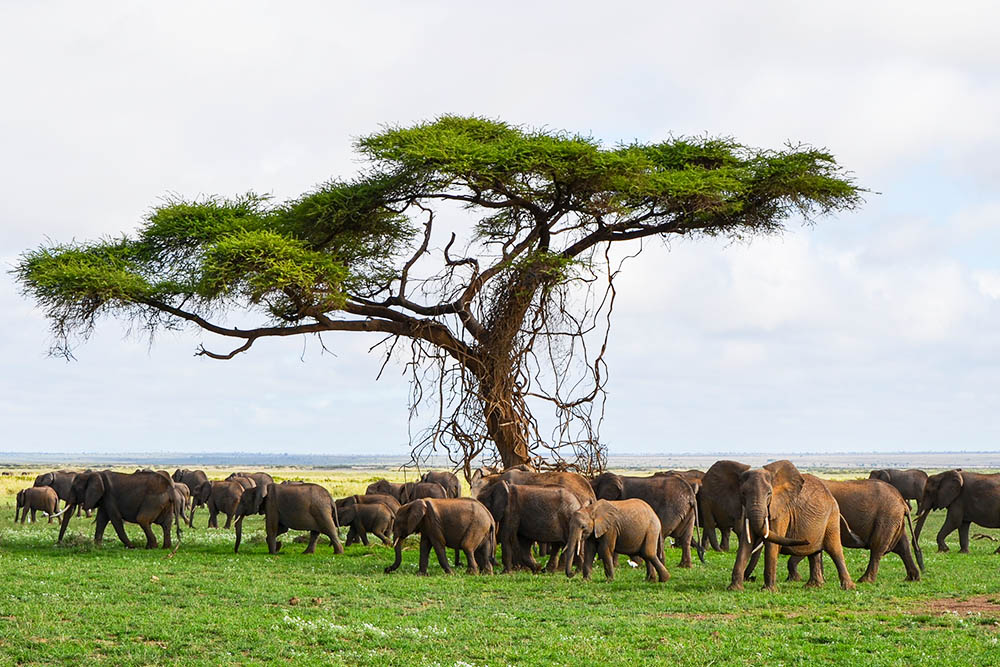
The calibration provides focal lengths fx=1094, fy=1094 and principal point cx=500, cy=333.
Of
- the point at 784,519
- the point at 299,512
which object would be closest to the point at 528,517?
the point at 784,519

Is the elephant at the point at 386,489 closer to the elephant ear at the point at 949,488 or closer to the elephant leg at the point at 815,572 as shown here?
the elephant ear at the point at 949,488

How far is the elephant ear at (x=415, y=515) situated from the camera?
1909 centimetres

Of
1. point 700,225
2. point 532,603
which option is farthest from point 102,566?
point 700,225

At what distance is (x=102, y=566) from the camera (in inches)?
762

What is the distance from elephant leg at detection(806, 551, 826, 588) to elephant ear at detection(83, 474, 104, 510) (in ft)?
49.5

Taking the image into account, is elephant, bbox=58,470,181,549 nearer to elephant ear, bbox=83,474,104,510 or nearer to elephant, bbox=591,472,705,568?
elephant ear, bbox=83,474,104,510

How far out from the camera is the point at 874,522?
17625mm

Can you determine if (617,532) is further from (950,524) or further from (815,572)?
(950,524)

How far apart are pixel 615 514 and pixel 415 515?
12.1 ft

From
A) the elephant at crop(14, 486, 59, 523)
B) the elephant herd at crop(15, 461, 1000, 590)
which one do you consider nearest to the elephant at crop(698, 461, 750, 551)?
the elephant herd at crop(15, 461, 1000, 590)

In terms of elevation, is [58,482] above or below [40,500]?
above

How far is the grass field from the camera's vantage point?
11867 mm

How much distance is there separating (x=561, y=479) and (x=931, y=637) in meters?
9.89

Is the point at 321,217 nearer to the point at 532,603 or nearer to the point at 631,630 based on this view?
the point at 532,603
